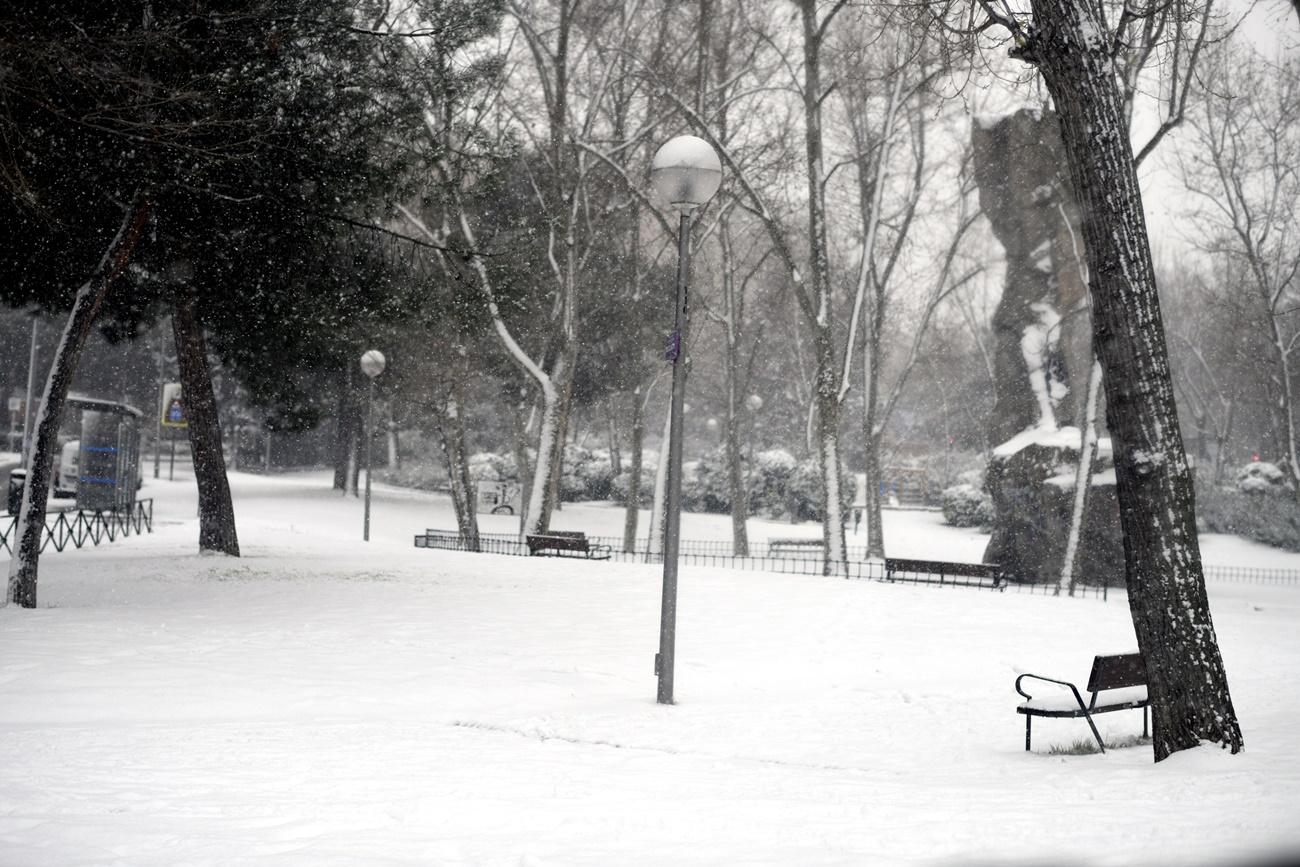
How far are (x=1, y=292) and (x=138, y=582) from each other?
441 cm

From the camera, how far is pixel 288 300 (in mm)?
15203

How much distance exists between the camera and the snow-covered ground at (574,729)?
468 centimetres

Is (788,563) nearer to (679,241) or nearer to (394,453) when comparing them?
(679,241)

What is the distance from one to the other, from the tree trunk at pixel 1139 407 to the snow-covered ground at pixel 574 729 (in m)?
0.45

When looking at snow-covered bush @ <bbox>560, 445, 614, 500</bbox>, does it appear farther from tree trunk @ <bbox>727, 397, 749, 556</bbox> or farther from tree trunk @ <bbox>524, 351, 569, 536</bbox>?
tree trunk @ <bbox>524, 351, 569, 536</bbox>

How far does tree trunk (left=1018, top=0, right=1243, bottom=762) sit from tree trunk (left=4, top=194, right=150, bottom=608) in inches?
402

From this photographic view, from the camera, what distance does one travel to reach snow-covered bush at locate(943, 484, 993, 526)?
40.0 meters

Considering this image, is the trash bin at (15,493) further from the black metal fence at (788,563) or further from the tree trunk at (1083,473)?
the tree trunk at (1083,473)

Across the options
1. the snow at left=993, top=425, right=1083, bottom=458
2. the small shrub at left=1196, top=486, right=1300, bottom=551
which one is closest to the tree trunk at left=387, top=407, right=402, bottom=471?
the snow at left=993, top=425, right=1083, bottom=458

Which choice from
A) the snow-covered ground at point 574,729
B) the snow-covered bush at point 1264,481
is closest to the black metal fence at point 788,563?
the snow-covered ground at point 574,729

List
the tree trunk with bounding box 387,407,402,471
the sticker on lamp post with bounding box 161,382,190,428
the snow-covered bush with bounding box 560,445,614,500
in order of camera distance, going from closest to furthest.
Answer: the sticker on lamp post with bounding box 161,382,190,428
the snow-covered bush with bounding box 560,445,614,500
the tree trunk with bounding box 387,407,402,471

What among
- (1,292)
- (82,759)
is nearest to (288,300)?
(1,292)

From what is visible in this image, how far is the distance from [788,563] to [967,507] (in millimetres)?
16472

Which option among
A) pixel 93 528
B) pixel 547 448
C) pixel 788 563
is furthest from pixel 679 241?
pixel 93 528
